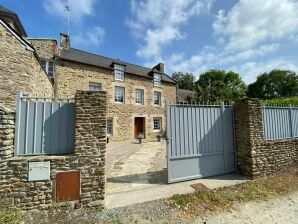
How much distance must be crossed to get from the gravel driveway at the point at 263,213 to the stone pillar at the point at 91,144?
2332 mm

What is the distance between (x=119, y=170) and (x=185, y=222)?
381 cm

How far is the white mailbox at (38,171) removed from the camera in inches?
150

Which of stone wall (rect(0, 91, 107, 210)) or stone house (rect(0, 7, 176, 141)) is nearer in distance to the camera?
stone wall (rect(0, 91, 107, 210))

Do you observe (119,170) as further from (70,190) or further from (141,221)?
(141,221)

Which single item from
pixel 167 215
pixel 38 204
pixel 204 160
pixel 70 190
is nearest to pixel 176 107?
pixel 204 160

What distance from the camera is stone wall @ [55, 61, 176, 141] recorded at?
14.3m

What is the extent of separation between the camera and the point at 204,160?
5.82 meters

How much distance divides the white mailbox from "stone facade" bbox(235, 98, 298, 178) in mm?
5837

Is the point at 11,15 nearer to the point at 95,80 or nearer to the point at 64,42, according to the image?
the point at 64,42

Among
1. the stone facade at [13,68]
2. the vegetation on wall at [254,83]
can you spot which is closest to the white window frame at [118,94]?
the stone facade at [13,68]

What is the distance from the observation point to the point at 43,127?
414 centimetres

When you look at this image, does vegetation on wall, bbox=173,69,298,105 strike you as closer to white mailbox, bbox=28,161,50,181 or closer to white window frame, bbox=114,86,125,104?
white window frame, bbox=114,86,125,104

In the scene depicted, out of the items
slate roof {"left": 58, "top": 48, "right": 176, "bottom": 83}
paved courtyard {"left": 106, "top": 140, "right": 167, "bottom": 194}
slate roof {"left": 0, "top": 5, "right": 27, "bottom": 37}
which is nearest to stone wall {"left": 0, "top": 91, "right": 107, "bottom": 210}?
paved courtyard {"left": 106, "top": 140, "right": 167, "bottom": 194}

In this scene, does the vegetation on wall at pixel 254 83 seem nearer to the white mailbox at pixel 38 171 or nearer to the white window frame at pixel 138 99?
the white window frame at pixel 138 99
